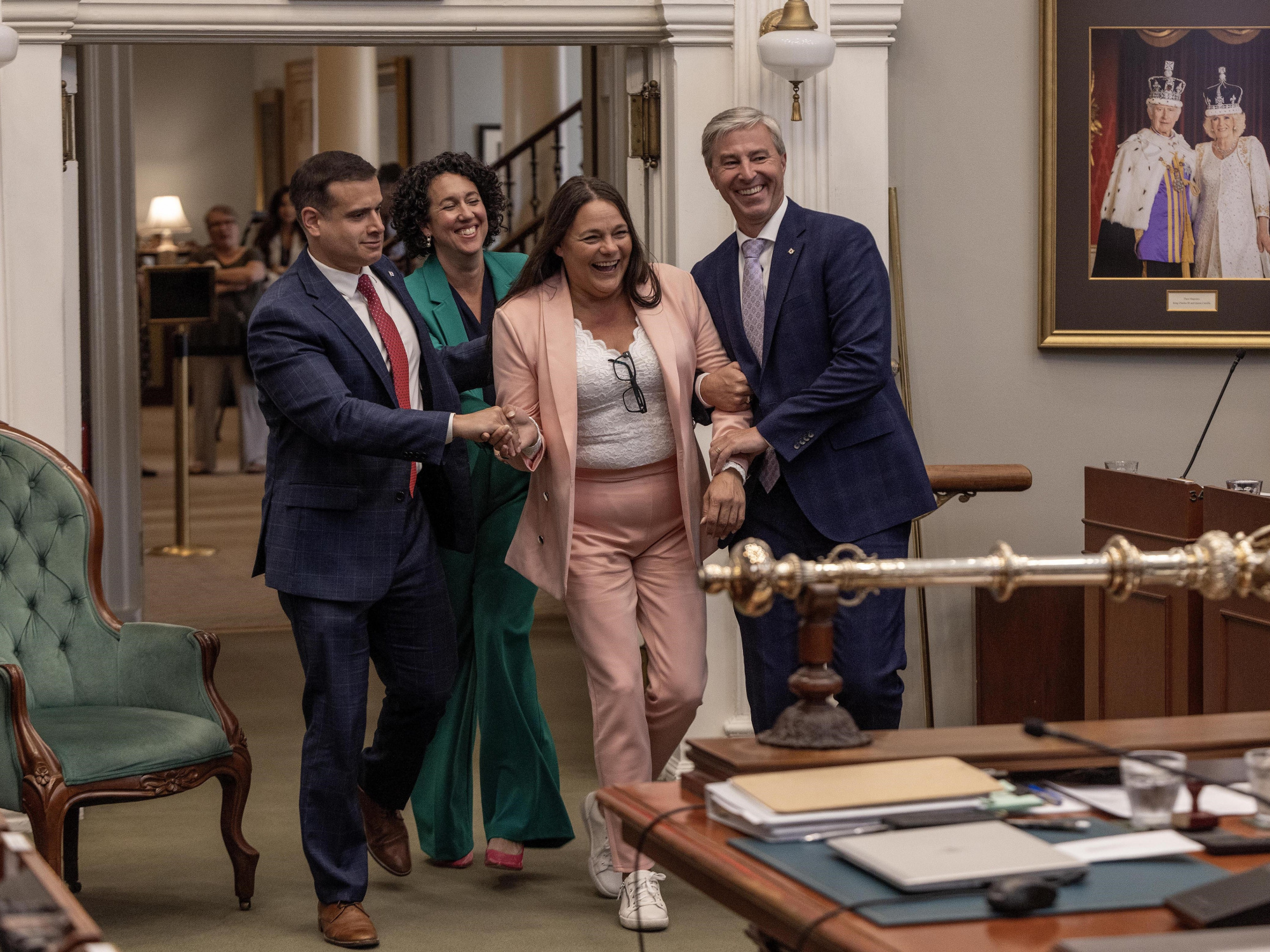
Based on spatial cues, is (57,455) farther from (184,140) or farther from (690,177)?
(184,140)

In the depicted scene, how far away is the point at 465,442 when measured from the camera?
12.4 feet

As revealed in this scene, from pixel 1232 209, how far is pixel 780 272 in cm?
175

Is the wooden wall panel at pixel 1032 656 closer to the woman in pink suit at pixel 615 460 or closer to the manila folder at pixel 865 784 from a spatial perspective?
the woman in pink suit at pixel 615 460

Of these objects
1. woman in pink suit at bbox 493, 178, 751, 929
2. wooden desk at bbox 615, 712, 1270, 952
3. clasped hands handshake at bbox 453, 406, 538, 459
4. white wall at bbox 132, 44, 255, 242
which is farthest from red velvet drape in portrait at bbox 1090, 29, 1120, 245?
white wall at bbox 132, 44, 255, 242

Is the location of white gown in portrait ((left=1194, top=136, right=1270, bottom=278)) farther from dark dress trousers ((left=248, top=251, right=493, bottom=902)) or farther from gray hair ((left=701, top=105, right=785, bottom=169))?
dark dress trousers ((left=248, top=251, right=493, bottom=902))

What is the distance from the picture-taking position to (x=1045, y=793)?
5.80 ft

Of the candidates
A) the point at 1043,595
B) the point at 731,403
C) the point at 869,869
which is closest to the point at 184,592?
the point at 1043,595

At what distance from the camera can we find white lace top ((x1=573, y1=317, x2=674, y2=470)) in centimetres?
343

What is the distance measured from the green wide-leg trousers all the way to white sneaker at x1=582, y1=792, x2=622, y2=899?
28cm

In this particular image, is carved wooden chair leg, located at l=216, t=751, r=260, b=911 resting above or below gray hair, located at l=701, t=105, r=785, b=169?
below

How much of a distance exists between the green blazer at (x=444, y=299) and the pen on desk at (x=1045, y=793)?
2267 mm

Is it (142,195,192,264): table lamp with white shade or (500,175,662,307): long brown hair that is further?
(142,195,192,264): table lamp with white shade

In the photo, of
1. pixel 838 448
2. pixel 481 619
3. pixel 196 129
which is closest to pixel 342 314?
pixel 481 619

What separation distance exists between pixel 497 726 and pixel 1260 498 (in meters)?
1.83
